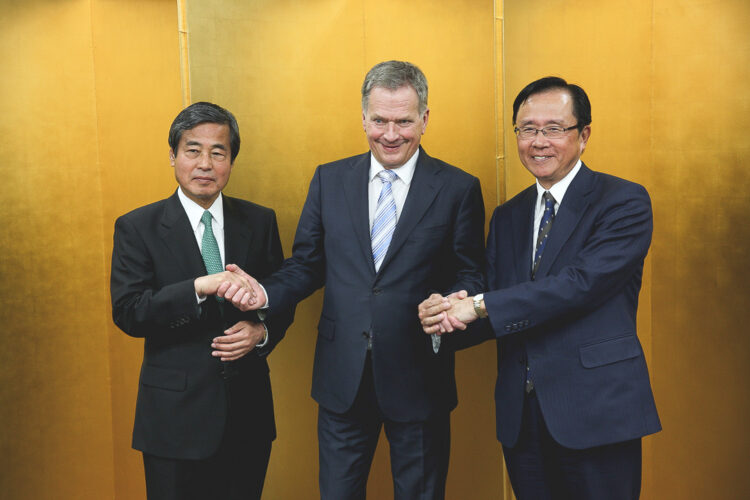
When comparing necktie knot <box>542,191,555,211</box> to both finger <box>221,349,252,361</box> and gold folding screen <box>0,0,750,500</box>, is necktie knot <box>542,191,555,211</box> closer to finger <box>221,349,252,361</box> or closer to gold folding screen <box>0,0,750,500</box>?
gold folding screen <box>0,0,750,500</box>

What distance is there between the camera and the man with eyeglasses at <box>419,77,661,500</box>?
2.04m

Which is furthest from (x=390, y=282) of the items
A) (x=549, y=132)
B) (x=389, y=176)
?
(x=549, y=132)

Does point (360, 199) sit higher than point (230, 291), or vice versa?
point (360, 199)

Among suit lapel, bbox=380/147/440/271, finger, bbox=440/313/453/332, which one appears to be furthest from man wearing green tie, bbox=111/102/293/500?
finger, bbox=440/313/453/332

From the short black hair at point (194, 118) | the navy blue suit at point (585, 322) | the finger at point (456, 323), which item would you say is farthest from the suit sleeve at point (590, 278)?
the short black hair at point (194, 118)

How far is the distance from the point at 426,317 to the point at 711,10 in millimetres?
1877

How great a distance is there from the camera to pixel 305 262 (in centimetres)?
249

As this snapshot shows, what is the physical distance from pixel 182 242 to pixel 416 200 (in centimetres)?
82

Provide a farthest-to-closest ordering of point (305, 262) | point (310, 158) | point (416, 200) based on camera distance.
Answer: point (310, 158) → point (305, 262) → point (416, 200)

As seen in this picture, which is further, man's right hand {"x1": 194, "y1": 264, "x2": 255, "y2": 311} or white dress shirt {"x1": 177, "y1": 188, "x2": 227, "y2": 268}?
white dress shirt {"x1": 177, "y1": 188, "x2": 227, "y2": 268}

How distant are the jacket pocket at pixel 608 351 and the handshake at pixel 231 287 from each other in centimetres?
108

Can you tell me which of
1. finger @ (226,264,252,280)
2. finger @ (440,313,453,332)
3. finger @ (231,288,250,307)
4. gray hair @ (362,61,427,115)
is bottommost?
finger @ (440,313,453,332)

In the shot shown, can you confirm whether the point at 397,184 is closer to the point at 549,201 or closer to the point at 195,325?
the point at 549,201

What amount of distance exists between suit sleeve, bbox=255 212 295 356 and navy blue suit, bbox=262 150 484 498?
0.16 feet
